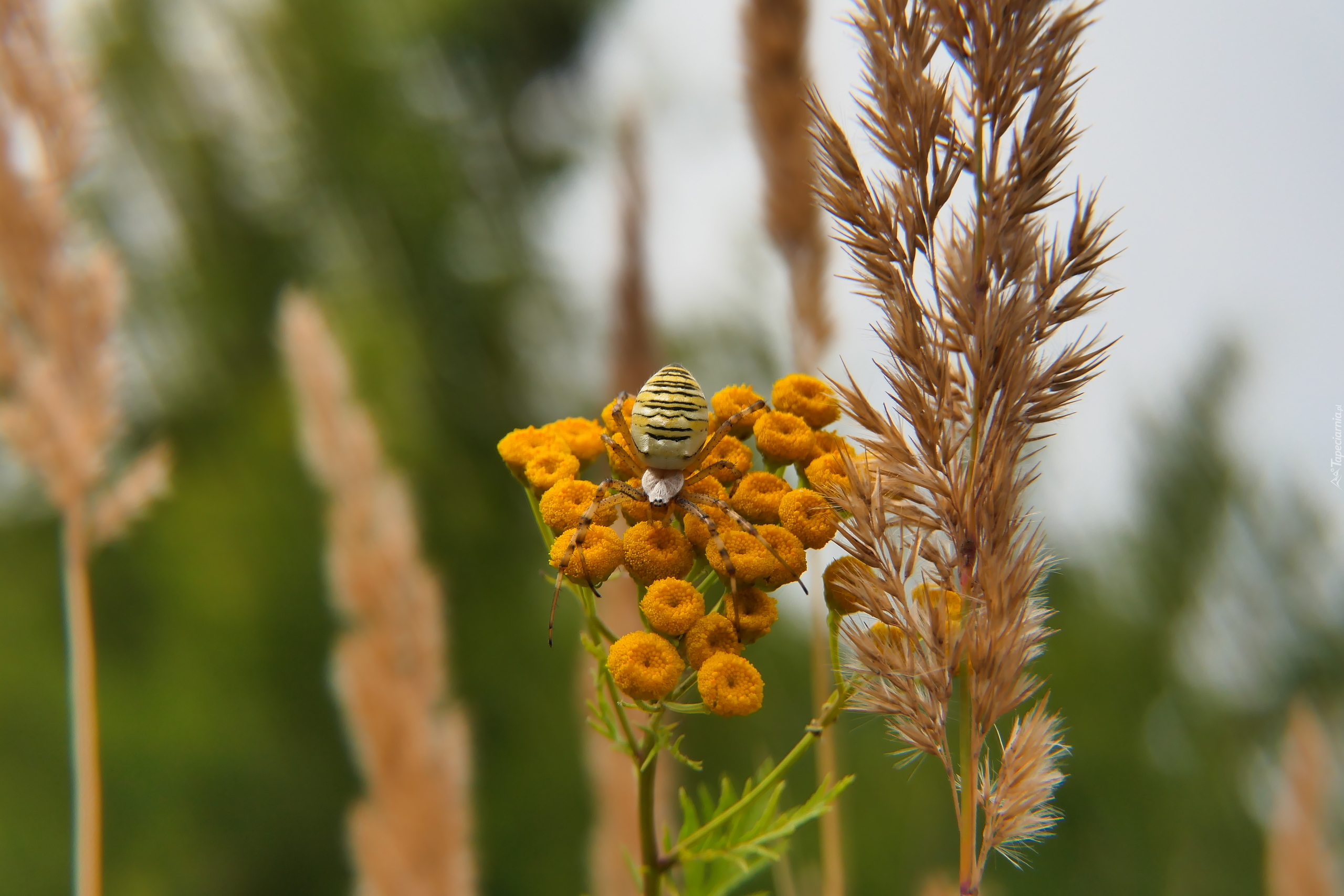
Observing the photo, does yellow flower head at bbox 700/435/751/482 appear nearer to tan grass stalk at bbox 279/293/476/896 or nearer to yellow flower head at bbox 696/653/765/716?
yellow flower head at bbox 696/653/765/716

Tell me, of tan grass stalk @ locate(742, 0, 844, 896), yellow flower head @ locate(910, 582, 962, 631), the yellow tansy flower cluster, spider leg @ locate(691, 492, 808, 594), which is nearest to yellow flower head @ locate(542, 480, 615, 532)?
the yellow tansy flower cluster

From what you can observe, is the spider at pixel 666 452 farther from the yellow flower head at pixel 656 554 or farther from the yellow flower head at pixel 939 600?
the yellow flower head at pixel 939 600

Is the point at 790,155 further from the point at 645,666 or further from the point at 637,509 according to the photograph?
the point at 645,666

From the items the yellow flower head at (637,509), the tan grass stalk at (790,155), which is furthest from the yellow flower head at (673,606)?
the tan grass stalk at (790,155)

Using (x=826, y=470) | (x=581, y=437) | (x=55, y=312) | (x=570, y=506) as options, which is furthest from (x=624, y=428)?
(x=55, y=312)

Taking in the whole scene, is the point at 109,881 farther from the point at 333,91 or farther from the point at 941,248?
the point at 941,248

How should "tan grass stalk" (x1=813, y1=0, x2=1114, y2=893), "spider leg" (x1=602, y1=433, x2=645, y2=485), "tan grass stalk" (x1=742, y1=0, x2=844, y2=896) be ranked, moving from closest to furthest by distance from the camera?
"tan grass stalk" (x1=813, y1=0, x2=1114, y2=893) → "spider leg" (x1=602, y1=433, x2=645, y2=485) → "tan grass stalk" (x1=742, y1=0, x2=844, y2=896)
